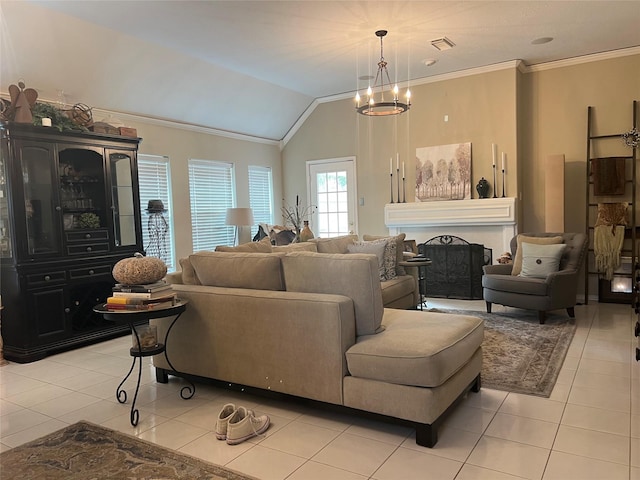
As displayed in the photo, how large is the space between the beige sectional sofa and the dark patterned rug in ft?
1.24

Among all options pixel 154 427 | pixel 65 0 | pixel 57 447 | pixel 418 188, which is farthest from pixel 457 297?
pixel 65 0

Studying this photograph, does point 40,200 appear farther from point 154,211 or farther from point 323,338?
point 323,338

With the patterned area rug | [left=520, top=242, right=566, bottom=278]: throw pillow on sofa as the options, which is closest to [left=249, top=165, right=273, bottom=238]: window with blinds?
[left=520, top=242, right=566, bottom=278]: throw pillow on sofa

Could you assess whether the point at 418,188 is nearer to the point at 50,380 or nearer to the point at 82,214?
the point at 82,214

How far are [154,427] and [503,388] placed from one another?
2250 millimetres

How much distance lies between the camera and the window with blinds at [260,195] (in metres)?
7.47

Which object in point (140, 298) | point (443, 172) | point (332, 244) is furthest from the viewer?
point (443, 172)

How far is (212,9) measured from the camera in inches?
154

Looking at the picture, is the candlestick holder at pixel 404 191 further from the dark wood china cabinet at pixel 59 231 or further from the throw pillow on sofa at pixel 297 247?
the dark wood china cabinet at pixel 59 231

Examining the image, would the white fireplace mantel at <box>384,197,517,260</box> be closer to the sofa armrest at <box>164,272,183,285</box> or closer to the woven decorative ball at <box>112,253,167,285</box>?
the sofa armrest at <box>164,272,183,285</box>

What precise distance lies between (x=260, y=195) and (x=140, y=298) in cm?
491

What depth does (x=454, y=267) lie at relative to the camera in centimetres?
625

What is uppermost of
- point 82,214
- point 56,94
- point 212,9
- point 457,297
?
point 212,9

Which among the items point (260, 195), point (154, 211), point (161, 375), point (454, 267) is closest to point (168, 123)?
point (154, 211)
